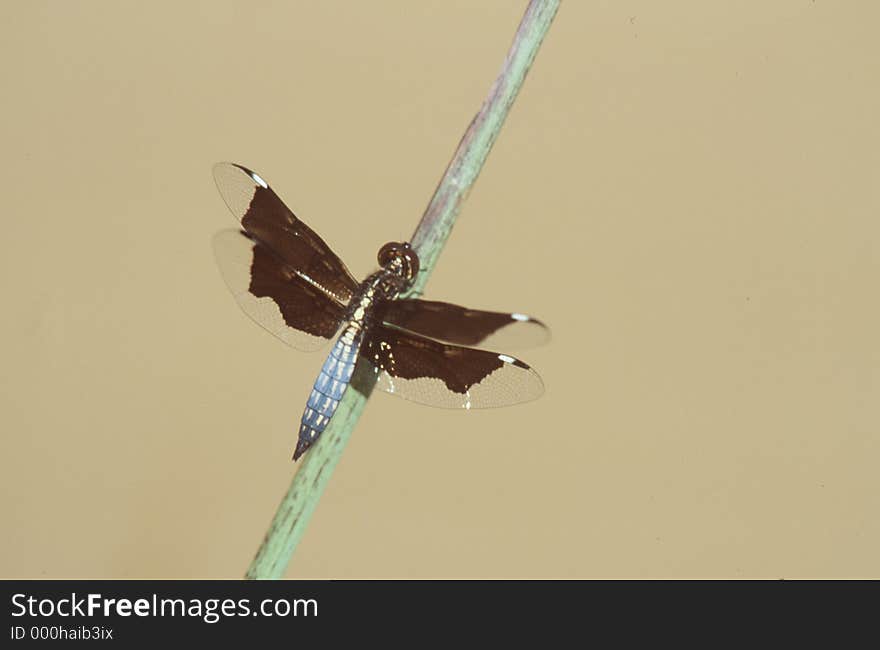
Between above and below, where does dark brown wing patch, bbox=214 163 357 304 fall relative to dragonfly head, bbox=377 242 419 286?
above

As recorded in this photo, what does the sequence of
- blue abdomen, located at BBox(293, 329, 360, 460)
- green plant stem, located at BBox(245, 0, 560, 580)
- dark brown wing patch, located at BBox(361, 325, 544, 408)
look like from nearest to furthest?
green plant stem, located at BBox(245, 0, 560, 580), blue abdomen, located at BBox(293, 329, 360, 460), dark brown wing patch, located at BBox(361, 325, 544, 408)

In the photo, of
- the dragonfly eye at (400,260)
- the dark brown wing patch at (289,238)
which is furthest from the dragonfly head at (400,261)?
the dark brown wing patch at (289,238)

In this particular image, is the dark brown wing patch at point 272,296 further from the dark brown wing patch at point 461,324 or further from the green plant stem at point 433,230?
the green plant stem at point 433,230

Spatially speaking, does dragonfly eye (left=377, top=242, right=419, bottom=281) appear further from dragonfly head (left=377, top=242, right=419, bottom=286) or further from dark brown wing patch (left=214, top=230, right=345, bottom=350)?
dark brown wing patch (left=214, top=230, right=345, bottom=350)

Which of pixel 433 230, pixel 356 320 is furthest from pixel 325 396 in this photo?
pixel 433 230

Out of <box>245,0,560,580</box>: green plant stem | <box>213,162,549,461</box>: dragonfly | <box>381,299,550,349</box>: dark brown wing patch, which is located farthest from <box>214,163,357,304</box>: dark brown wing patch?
<box>245,0,560,580</box>: green plant stem
